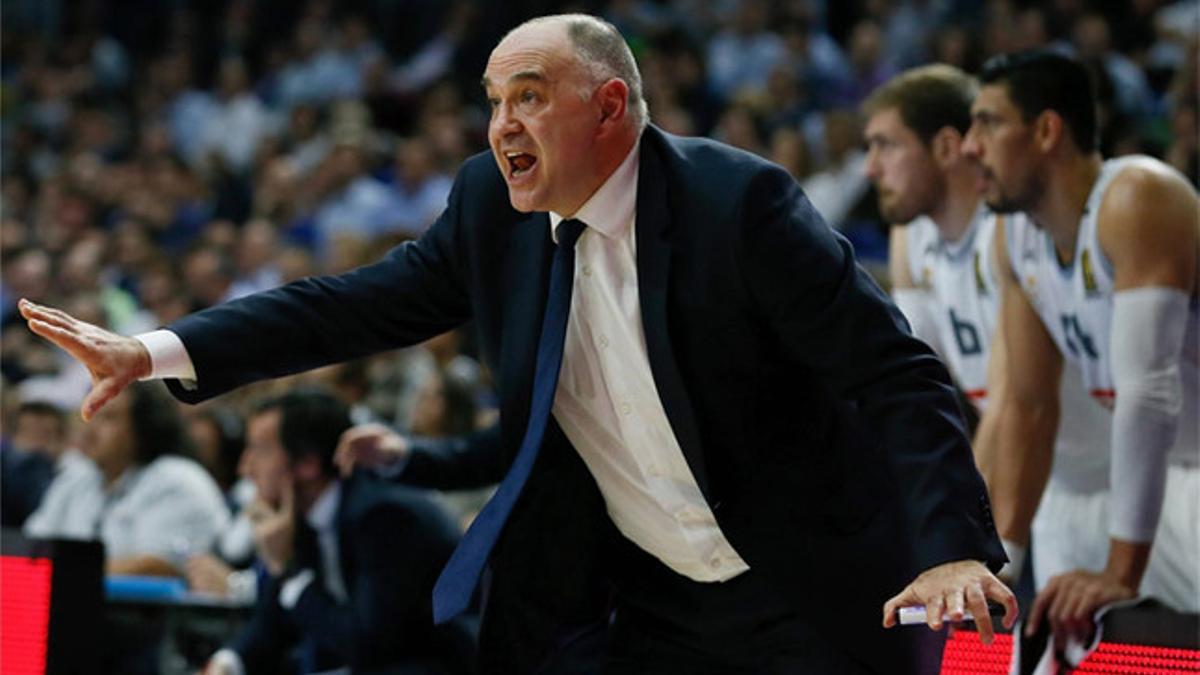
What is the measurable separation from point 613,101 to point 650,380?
521 millimetres

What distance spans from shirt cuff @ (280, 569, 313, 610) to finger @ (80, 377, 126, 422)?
238cm

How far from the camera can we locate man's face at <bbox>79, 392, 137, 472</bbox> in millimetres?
7484

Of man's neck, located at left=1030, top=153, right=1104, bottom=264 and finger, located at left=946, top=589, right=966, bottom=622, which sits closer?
finger, located at left=946, top=589, right=966, bottom=622

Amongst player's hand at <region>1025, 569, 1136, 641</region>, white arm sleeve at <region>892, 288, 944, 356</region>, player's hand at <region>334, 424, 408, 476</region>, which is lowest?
player's hand at <region>1025, 569, 1136, 641</region>

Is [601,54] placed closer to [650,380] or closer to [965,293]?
[650,380]

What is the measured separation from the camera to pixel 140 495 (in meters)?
7.36

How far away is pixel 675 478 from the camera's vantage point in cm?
340

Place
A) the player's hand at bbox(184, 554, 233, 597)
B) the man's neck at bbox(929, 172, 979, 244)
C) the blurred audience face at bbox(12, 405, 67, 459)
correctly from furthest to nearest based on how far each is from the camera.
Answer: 1. the blurred audience face at bbox(12, 405, 67, 459)
2. the player's hand at bbox(184, 554, 233, 597)
3. the man's neck at bbox(929, 172, 979, 244)

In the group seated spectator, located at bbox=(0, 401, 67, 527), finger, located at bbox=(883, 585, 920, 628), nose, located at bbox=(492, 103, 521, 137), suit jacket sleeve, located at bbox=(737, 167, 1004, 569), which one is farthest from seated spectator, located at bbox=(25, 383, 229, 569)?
finger, located at bbox=(883, 585, 920, 628)

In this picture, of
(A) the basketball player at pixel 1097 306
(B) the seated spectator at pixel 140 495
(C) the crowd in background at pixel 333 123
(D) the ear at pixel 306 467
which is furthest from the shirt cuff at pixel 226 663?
(A) the basketball player at pixel 1097 306

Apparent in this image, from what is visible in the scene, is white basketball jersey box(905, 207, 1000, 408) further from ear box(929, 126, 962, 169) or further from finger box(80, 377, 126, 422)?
finger box(80, 377, 126, 422)

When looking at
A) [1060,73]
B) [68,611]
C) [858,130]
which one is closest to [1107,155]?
[858,130]

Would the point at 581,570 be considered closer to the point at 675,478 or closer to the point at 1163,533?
the point at 675,478

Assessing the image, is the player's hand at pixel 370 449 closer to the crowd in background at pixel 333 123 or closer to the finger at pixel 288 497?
the finger at pixel 288 497
